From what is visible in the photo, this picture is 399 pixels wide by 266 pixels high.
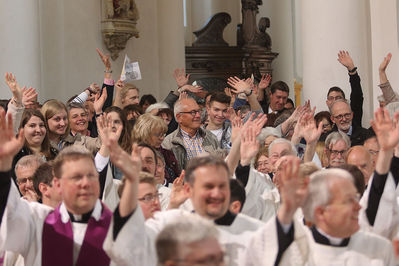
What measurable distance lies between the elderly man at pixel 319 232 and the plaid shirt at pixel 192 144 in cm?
419

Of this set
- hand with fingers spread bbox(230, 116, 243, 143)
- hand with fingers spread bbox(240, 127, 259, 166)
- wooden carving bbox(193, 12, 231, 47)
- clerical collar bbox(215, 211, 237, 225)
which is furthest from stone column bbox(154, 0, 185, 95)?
clerical collar bbox(215, 211, 237, 225)

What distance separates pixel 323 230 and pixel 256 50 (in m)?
16.7

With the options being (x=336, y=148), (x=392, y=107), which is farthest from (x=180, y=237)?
(x=392, y=107)

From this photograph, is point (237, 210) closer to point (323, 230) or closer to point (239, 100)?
point (323, 230)

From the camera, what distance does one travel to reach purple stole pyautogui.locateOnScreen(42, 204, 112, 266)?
18.9 feet

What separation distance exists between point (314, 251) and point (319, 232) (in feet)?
0.38

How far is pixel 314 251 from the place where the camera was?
5.51m

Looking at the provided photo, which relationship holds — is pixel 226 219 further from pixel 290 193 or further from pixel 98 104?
pixel 98 104

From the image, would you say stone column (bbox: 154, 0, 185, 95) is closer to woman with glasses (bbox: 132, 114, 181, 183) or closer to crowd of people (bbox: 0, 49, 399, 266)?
woman with glasses (bbox: 132, 114, 181, 183)

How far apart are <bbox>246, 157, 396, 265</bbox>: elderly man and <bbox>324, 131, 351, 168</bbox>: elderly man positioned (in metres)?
2.92

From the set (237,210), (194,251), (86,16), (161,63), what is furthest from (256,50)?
(194,251)

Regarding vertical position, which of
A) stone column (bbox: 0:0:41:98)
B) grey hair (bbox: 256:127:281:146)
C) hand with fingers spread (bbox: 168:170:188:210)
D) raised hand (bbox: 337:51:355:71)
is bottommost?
hand with fingers spread (bbox: 168:170:188:210)

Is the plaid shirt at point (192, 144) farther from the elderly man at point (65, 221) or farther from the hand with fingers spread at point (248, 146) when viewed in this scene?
the elderly man at point (65, 221)

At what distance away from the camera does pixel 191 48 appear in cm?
2202
